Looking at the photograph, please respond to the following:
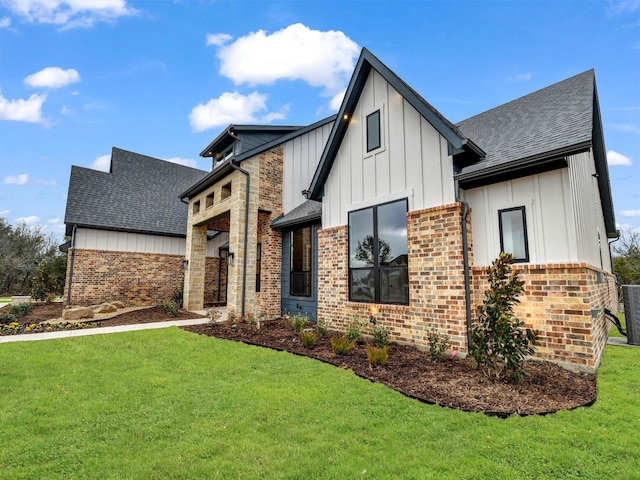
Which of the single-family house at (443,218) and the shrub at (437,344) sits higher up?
the single-family house at (443,218)

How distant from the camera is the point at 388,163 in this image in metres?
7.48

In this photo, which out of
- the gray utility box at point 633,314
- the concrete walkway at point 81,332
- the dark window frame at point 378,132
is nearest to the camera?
the gray utility box at point 633,314

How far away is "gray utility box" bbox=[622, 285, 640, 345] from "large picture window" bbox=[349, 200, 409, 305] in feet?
18.3

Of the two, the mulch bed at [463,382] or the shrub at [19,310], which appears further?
the shrub at [19,310]

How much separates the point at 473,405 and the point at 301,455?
7.51 feet

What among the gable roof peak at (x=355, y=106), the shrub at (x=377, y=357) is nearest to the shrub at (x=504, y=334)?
the shrub at (x=377, y=357)

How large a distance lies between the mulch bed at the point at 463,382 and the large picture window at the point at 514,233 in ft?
6.25

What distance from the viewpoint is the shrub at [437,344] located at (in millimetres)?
5669

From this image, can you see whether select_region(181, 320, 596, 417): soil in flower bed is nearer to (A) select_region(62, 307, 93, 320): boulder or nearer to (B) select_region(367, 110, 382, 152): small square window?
(B) select_region(367, 110, 382, 152): small square window

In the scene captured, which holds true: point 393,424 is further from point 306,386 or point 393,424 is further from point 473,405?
point 306,386

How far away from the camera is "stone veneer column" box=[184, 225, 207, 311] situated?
14.3 meters

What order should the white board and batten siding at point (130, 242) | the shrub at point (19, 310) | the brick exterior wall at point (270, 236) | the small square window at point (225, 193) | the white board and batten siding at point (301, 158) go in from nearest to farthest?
the brick exterior wall at point (270, 236), the shrub at point (19, 310), the white board and batten siding at point (301, 158), the small square window at point (225, 193), the white board and batten siding at point (130, 242)

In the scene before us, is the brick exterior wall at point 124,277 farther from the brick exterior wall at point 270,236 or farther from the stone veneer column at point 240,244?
the brick exterior wall at point 270,236

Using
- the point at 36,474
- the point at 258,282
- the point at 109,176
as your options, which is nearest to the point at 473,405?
the point at 36,474
